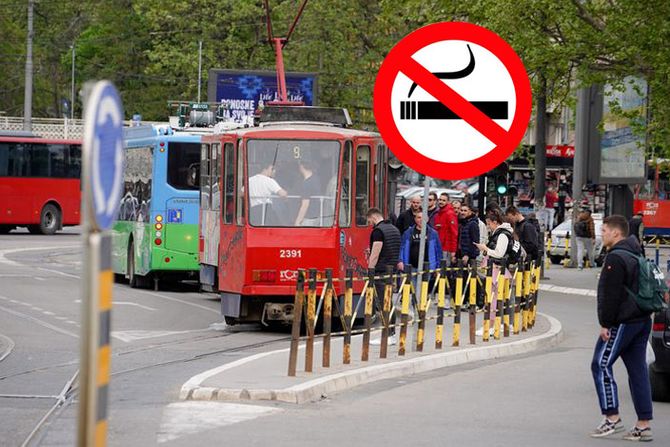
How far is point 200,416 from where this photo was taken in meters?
12.5

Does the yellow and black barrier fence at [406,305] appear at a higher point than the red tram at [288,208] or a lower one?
lower

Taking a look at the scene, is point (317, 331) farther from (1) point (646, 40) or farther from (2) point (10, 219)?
(2) point (10, 219)

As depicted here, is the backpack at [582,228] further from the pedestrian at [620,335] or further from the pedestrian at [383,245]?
the pedestrian at [620,335]

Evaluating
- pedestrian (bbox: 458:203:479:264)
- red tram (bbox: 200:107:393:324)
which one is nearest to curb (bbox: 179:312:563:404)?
red tram (bbox: 200:107:393:324)

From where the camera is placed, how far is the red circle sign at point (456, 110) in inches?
402

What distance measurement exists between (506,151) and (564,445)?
2497mm

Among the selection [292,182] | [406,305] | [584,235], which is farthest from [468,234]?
[584,235]

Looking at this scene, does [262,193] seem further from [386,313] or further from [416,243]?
[386,313]

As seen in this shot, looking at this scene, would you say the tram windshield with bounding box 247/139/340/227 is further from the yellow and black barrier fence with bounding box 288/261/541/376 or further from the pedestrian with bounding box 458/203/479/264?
the pedestrian with bounding box 458/203/479/264

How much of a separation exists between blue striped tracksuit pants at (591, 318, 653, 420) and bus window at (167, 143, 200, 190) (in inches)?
702

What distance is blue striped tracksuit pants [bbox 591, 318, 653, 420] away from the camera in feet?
39.4

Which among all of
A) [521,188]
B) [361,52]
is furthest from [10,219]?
[521,188]

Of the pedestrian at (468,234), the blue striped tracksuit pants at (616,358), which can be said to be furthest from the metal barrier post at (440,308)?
the pedestrian at (468,234)

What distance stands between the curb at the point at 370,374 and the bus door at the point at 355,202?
8.94 feet
